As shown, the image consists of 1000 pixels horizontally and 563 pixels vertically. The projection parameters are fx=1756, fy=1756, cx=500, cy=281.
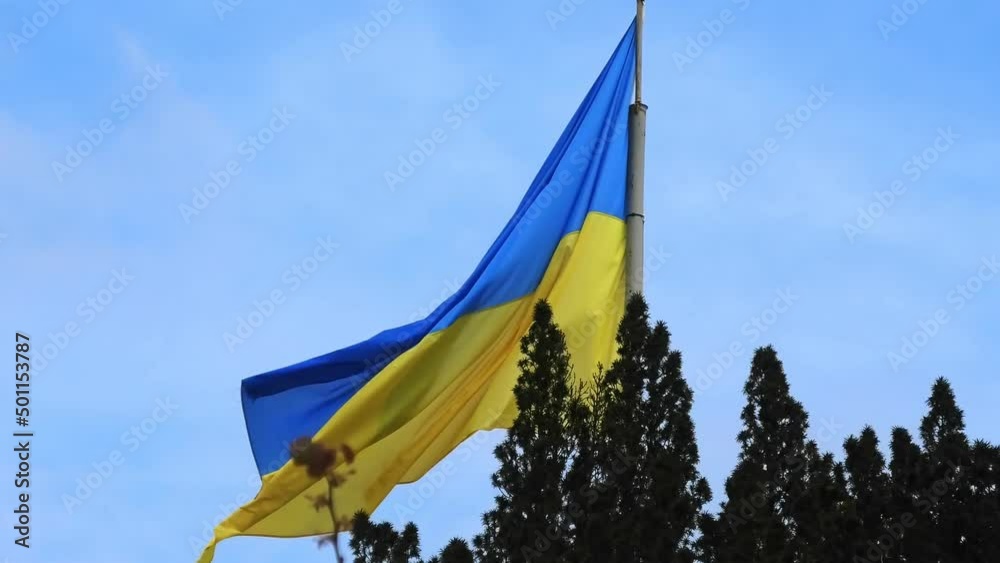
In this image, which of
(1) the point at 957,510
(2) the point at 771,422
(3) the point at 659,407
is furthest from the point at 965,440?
(3) the point at 659,407

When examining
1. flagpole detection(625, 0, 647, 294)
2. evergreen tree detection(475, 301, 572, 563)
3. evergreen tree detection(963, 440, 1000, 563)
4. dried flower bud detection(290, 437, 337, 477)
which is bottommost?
evergreen tree detection(963, 440, 1000, 563)

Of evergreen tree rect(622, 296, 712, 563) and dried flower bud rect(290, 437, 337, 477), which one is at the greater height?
dried flower bud rect(290, 437, 337, 477)

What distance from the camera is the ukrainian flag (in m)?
20.7

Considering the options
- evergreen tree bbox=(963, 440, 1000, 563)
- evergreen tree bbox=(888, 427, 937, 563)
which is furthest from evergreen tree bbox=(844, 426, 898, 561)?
evergreen tree bbox=(963, 440, 1000, 563)

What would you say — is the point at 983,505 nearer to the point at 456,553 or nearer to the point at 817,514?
the point at 817,514

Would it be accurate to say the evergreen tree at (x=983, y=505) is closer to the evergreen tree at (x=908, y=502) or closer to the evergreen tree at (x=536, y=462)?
the evergreen tree at (x=908, y=502)

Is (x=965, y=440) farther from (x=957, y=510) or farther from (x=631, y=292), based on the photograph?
(x=631, y=292)

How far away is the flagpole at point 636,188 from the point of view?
66.4ft

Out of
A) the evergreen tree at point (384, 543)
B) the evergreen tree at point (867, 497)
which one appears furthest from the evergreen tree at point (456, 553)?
the evergreen tree at point (867, 497)

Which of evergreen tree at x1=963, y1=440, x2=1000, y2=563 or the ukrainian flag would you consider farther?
the ukrainian flag

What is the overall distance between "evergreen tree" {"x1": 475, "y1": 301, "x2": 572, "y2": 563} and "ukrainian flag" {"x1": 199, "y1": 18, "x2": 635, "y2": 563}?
2.41m

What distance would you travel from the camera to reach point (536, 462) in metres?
17.2

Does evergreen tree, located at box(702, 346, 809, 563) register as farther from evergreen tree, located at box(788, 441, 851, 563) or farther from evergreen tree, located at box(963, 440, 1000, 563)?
evergreen tree, located at box(963, 440, 1000, 563)

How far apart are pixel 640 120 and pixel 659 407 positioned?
187 inches
